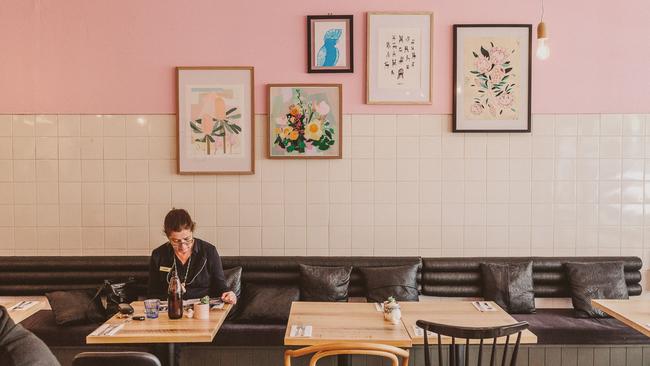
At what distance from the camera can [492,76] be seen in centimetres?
427

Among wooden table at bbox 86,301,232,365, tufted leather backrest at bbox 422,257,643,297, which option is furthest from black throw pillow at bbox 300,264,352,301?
wooden table at bbox 86,301,232,365

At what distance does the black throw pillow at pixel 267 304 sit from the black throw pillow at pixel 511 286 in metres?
1.53

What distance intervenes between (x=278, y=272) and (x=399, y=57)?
203cm

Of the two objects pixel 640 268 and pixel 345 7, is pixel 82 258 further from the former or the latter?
pixel 640 268

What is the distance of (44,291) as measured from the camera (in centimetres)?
415

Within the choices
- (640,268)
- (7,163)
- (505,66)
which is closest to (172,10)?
(7,163)

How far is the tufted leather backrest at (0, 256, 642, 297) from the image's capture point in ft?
13.7

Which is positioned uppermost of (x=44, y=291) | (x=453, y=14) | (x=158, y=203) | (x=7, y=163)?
(x=453, y=14)

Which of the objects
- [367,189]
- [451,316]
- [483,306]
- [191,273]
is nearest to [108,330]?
[191,273]

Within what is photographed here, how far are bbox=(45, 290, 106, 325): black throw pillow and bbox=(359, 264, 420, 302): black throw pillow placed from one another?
2056 mm

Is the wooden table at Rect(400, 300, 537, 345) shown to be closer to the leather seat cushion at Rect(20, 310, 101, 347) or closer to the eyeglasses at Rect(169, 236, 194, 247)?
the eyeglasses at Rect(169, 236, 194, 247)

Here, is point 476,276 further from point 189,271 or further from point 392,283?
point 189,271

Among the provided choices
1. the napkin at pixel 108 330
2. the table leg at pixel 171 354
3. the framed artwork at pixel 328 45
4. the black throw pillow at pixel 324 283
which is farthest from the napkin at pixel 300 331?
the framed artwork at pixel 328 45

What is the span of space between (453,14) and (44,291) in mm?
4015
